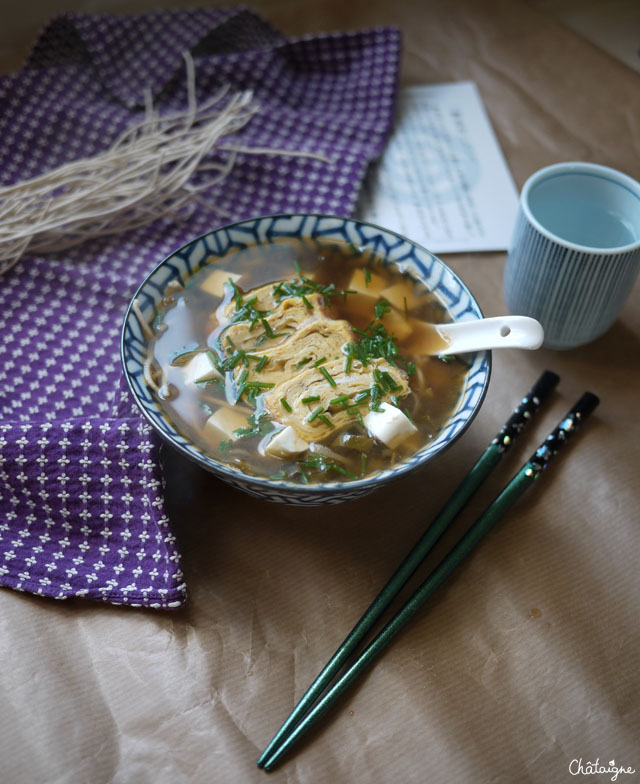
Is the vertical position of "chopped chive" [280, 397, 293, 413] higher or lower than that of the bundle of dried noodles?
higher

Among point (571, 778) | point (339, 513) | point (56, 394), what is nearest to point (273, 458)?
point (339, 513)

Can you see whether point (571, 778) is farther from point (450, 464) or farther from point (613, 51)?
point (613, 51)

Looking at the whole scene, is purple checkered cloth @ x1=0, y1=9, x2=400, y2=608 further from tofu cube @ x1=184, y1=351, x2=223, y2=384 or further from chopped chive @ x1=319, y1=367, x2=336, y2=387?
chopped chive @ x1=319, y1=367, x2=336, y2=387

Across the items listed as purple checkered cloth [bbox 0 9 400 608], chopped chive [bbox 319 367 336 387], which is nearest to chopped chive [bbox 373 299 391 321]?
chopped chive [bbox 319 367 336 387]

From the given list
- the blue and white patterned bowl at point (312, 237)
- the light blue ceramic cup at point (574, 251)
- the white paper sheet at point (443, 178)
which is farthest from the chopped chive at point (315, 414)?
the white paper sheet at point (443, 178)

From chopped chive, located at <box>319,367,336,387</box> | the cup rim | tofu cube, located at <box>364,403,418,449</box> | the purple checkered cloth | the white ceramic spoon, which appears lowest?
the purple checkered cloth
